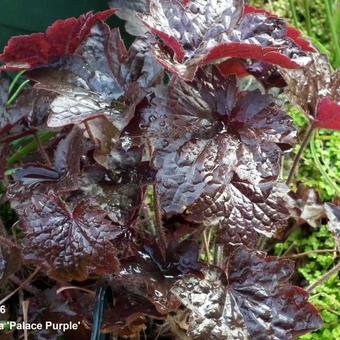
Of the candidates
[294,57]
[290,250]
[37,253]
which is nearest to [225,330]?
[37,253]

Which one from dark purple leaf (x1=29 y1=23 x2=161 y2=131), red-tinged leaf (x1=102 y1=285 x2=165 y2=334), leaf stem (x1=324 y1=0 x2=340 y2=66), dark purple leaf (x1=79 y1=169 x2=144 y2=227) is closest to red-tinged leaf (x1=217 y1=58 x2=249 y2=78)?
dark purple leaf (x1=29 y1=23 x2=161 y2=131)

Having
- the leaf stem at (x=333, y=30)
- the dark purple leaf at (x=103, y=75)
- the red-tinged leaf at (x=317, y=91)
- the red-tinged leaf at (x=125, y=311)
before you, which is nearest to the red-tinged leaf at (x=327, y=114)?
the red-tinged leaf at (x=317, y=91)

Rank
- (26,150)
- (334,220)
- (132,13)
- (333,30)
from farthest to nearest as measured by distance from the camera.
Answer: (333,30) → (26,150) → (132,13) → (334,220)

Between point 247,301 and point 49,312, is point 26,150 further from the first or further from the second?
point 247,301

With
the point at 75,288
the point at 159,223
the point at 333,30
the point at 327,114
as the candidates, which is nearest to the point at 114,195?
the point at 159,223

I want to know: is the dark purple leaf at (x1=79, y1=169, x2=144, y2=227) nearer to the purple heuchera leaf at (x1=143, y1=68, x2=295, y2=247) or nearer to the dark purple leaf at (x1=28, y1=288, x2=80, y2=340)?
the purple heuchera leaf at (x1=143, y1=68, x2=295, y2=247)

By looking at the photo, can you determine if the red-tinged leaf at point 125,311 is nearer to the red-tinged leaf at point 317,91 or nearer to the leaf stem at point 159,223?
the leaf stem at point 159,223

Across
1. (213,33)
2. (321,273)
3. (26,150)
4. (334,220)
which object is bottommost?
(321,273)
